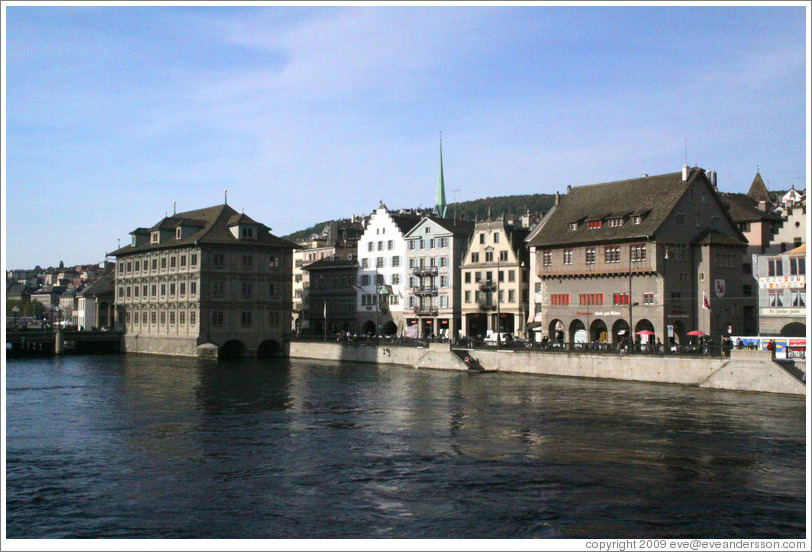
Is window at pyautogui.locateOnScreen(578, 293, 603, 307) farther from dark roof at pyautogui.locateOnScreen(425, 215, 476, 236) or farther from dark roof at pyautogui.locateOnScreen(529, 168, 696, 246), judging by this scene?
dark roof at pyautogui.locateOnScreen(425, 215, 476, 236)

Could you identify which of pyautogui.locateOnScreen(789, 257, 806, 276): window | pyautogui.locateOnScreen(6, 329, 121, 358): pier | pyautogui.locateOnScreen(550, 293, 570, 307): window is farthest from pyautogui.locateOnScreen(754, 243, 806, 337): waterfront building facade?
pyautogui.locateOnScreen(6, 329, 121, 358): pier

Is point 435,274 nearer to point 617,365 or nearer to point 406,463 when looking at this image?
point 617,365

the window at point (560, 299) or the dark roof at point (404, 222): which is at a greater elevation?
the dark roof at point (404, 222)

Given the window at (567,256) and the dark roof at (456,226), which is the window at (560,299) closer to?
the window at (567,256)

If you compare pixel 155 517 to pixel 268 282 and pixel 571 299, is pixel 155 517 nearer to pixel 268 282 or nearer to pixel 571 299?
pixel 571 299

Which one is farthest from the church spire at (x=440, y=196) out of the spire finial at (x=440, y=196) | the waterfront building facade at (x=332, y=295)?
the waterfront building facade at (x=332, y=295)

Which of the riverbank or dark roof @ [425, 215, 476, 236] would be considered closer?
the riverbank

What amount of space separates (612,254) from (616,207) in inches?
212

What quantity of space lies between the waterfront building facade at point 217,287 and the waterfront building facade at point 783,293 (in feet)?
175

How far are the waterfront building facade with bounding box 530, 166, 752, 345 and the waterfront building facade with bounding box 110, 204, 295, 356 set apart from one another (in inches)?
1330

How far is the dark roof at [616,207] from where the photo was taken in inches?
2859

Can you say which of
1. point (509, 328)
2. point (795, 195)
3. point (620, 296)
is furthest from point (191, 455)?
point (795, 195)

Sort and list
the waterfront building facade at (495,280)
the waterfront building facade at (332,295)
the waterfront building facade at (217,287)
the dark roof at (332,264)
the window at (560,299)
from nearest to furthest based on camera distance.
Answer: the window at (560,299) < the waterfront building facade at (495,280) < the waterfront building facade at (217,287) < the waterfront building facade at (332,295) < the dark roof at (332,264)

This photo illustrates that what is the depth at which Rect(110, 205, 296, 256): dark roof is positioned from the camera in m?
95.7
